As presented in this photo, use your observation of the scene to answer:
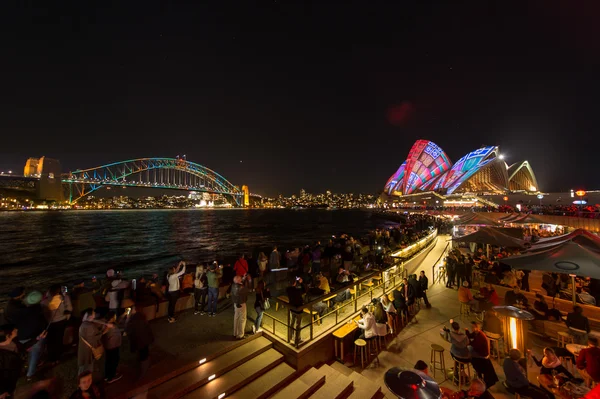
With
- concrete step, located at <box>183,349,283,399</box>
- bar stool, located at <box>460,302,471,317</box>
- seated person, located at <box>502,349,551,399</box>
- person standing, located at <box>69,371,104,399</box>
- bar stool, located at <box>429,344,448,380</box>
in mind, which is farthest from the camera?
bar stool, located at <box>460,302,471,317</box>

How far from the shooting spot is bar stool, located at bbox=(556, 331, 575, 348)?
5.05 metres

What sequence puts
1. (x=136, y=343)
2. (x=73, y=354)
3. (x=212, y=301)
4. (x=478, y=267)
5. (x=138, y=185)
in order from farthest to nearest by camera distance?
(x=138, y=185) < (x=478, y=267) < (x=212, y=301) < (x=73, y=354) < (x=136, y=343)

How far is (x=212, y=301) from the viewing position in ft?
21.2

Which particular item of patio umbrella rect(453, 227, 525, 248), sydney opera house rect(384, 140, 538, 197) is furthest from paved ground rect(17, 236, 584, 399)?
sydney opera house rect(384, 140, 538, 197)

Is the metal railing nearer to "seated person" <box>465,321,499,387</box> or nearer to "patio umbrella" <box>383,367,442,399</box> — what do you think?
"patio umbrella" <box>383,367,442,399</box>

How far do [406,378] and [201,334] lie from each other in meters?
4.18

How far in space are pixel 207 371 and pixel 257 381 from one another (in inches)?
33.5

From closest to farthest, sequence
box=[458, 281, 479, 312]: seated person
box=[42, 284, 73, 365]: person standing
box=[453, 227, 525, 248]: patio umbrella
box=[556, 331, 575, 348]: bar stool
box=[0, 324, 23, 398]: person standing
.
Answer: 1. box=[0, 324, 23, 398]: person standing
2. box=[42, 284, 73, 365]: person standing
3. box=[556, 331, 575, 348]: bar stool
4. box=[458, 281, 479, 312]: seated person
5. box=[453, 227, 525, 248]: patio umbrella

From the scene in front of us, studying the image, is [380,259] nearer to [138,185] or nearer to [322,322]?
[322,322]

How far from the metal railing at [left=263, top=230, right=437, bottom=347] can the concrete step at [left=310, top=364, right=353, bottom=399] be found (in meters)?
0.69

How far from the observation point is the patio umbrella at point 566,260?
4.78 m

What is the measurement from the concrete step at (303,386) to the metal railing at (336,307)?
2.08 feet

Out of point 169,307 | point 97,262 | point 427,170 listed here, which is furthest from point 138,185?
point 169,307

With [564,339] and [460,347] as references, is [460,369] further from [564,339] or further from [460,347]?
[564,339]
